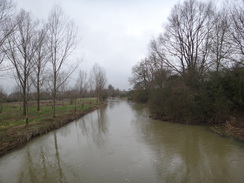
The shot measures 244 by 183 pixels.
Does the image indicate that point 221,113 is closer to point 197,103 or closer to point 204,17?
point 197,103

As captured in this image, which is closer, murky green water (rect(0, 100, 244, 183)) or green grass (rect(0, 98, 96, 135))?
murky green water (rect(0, 100, 244, 183))

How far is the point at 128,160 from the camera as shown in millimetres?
5199

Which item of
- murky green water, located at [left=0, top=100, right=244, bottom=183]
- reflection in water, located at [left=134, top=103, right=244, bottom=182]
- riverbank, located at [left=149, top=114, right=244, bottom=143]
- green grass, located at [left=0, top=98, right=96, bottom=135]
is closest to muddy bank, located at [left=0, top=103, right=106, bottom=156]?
murky green water, located at [left=0, top=100, right=244, bottom=183]

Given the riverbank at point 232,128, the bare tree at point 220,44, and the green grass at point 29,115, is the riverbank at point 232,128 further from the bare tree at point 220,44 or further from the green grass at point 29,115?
the green grass at point 29,115

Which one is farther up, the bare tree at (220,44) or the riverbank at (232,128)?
the bare tree at (220,44)

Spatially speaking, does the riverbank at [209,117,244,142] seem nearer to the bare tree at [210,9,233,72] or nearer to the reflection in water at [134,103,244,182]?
the reflection in water at [134,103,244,182]

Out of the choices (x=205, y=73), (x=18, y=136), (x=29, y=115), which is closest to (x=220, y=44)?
(x=205, y=73)

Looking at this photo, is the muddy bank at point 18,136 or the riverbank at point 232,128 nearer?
the muddy bank at point 18,136

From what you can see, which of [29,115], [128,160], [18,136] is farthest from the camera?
[29,115]

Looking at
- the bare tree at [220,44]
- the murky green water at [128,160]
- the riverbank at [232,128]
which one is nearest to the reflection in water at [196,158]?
the murky green water at [128,160]

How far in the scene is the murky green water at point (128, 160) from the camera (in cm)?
416

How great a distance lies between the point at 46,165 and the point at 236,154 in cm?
729

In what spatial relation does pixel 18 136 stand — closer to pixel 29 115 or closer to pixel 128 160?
pixel 128 160

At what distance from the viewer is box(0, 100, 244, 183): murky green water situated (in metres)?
4.16
